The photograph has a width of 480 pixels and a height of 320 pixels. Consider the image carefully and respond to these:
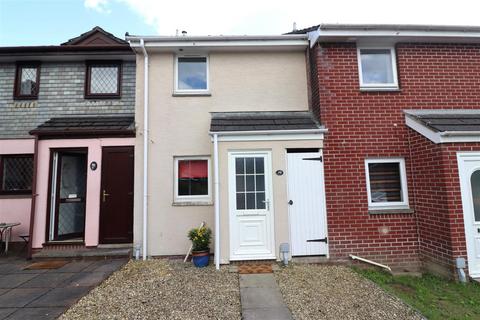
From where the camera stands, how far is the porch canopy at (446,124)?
5.30 m

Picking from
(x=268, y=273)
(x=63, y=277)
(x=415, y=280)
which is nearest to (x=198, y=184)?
(x=268, y=273)

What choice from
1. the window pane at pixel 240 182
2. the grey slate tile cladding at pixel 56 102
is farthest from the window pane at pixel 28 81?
the window pane at pixel 240 182

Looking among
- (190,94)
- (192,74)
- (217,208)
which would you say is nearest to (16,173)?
(190,94)

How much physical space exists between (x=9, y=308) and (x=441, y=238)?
303 inches

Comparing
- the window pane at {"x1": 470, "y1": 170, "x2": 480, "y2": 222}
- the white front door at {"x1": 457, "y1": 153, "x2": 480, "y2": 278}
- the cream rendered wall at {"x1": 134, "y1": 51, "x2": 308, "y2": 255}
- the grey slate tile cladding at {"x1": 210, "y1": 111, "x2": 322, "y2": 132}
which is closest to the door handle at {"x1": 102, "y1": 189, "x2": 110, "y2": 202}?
the cream rendered wall at {"x1": 134, "y1": 51, "x2": 308, "y2": 255}

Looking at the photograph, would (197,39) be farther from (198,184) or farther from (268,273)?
(268,273)

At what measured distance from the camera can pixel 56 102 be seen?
308 inches

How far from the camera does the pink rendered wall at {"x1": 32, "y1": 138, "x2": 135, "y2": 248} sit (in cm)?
666

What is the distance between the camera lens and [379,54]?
682cm

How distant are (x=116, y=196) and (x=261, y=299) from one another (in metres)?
4.61

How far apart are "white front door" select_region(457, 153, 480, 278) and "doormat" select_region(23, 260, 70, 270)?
8.56 meters

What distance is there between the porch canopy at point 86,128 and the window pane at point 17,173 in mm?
1475

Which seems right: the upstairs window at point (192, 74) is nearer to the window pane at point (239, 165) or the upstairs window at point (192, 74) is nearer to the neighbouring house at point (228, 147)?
the neighbouring house at point (228, 147)

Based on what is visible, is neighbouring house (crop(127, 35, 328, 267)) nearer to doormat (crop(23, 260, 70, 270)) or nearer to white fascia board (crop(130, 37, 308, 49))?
A: white fascia board (crop(130, 37, 308, 49))
